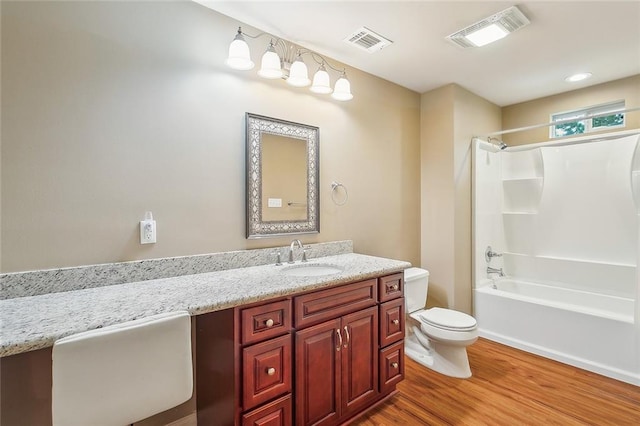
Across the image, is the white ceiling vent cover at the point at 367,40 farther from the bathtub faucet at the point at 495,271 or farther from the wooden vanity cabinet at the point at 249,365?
the bathtub faucet at the point at 495,271

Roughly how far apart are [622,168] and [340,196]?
8.75 ft

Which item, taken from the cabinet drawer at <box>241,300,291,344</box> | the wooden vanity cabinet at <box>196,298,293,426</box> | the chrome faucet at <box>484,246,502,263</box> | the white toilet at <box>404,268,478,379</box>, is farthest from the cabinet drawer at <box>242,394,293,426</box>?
the chrome faucet at <box>484,246,502,263</box>

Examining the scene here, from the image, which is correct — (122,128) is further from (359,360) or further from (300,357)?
(359,360)

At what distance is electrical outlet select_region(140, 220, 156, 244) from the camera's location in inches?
58.9

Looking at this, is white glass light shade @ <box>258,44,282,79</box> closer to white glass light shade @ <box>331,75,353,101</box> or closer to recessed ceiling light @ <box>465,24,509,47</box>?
white glass light shade @ <box>331,75,353,101</box>

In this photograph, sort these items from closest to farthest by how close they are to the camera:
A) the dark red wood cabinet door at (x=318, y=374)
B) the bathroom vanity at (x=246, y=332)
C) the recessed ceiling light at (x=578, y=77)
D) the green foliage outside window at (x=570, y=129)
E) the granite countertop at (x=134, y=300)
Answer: the granite countertop at (x=134, y=300) < the bathroom vanity at (x=246, y=332) < the dark red wood cabinet door at (x=318, y=374) < the recessed ceiling light at (x=578, y=77) < the green foliage outside window at (x=570, y=129)

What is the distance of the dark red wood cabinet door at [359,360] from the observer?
5.33ft

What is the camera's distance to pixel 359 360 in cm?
170

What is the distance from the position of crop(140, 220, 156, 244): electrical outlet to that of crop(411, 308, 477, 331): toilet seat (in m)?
2.03

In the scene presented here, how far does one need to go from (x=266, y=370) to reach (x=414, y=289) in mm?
1634

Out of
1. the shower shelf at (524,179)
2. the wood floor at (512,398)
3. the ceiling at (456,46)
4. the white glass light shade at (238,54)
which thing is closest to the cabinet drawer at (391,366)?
the wood floor at (512,398)

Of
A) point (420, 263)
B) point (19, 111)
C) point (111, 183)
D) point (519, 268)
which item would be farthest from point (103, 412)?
point (519, 268)

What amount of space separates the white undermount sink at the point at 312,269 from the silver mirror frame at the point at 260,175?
0.26m

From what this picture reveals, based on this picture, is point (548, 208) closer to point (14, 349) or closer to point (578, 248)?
point (578, 248)
